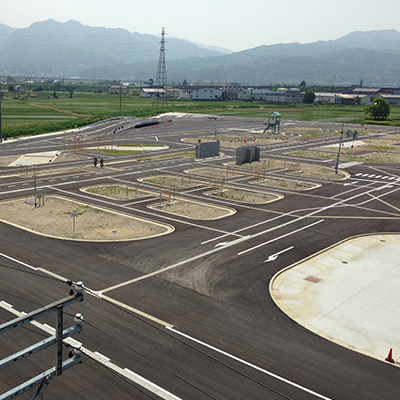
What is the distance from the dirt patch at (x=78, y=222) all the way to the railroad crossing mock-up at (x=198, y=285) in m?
0.22

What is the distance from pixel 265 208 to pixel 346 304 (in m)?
19.7

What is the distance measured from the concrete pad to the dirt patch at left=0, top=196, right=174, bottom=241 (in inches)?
492

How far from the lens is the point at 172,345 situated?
1956 cm

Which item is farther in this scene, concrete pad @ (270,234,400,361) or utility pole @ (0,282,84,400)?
concrete pad @ (270,234,400,361)

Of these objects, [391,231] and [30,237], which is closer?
[30,237]

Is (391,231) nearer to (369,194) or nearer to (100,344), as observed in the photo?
(369,194)

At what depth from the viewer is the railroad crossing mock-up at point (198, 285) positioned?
56.5 ft

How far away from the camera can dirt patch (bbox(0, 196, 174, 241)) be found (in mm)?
34094

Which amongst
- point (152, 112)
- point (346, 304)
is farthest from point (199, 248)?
point (152, 112)

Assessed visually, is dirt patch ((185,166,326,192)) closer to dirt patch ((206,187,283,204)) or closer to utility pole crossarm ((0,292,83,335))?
dirt patch ((206,187,283,204))

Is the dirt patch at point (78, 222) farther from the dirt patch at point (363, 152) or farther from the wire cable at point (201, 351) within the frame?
the dirt patch at point (363, 152)

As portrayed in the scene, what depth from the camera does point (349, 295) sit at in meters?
25.5

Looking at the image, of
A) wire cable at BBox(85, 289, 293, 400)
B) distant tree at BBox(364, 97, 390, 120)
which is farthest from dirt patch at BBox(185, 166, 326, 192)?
distant tree at BBox(364, 97, 390, 120)

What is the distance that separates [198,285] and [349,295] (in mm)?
8774
